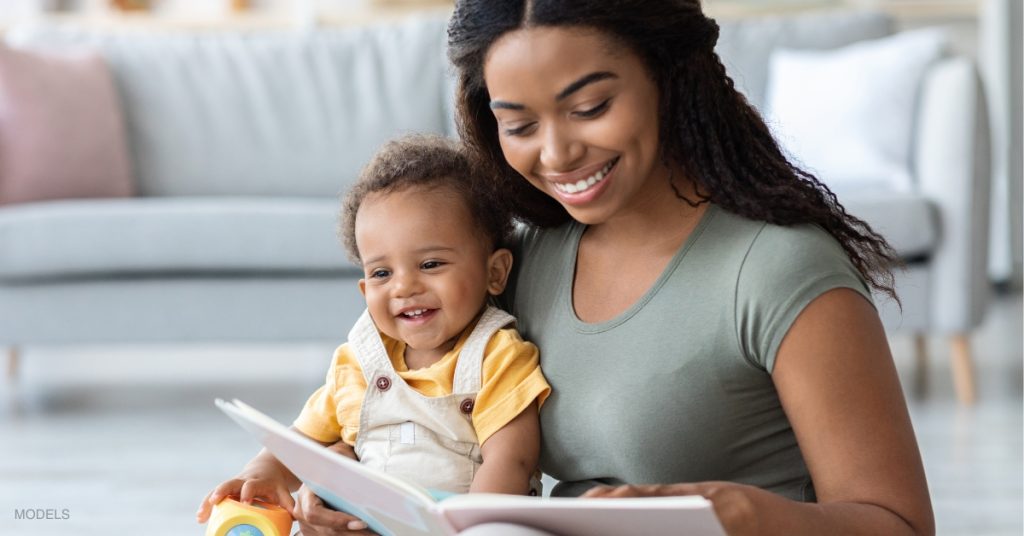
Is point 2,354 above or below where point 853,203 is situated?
below

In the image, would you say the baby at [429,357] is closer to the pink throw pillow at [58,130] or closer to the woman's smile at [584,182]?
the woman's smile at [584,182]

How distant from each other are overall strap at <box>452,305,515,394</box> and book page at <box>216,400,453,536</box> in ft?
0.62

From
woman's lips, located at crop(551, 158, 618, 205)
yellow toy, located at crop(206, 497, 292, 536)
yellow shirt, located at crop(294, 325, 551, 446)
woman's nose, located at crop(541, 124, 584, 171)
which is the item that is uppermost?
woman's nose, located at crop(541, 124, 584, 171)

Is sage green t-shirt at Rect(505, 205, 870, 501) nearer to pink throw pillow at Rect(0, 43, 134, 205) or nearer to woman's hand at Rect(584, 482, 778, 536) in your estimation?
woman's hand at Rect(584, 482, 778, 536)

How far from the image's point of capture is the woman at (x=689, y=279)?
3.41ft

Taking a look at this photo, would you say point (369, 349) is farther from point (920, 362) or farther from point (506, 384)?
point (920, 362)

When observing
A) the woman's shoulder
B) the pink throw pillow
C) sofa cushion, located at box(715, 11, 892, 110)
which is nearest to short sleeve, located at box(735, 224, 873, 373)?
the woman's shoulder

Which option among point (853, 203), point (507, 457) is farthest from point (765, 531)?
point (853, 203)

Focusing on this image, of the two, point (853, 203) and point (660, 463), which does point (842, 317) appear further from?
point (853, 203)

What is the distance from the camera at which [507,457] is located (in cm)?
125

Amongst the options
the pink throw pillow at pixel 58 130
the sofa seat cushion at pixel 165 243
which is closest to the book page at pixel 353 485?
the sofa seat cushion at pixel 165 243

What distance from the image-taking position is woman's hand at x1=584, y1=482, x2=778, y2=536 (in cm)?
91

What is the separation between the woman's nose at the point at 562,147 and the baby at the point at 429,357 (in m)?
0.23

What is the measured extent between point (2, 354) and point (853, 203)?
2.73 metres
